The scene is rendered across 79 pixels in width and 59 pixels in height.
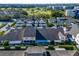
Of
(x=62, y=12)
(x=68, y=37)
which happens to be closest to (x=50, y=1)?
(x=62, y=12)

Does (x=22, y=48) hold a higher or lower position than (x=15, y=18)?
lower

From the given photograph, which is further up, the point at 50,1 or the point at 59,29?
the point at 50,1

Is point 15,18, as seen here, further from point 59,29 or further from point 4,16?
point 59,29

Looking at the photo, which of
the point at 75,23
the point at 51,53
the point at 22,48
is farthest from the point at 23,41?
the point at 75,23

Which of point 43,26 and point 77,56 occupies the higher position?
point 43,26

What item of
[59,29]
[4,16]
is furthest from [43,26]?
[4,16]

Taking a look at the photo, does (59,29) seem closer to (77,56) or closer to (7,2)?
(77,56)

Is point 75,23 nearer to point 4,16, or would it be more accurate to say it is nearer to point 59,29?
point 59,29

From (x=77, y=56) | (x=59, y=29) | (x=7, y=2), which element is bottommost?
(x=77, y=56)
